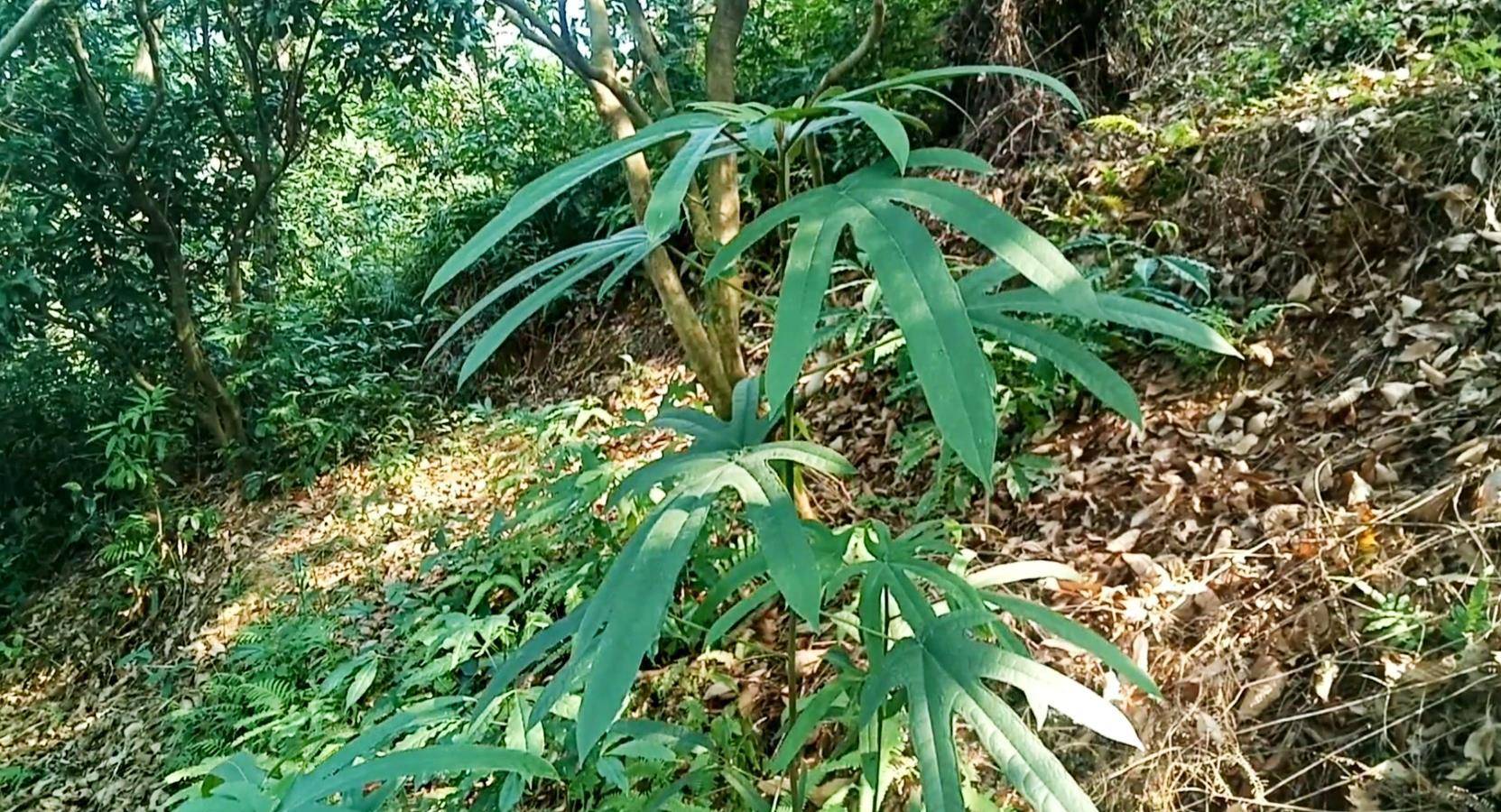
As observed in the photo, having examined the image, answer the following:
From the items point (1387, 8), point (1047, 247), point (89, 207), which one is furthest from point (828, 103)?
point (89, 207)

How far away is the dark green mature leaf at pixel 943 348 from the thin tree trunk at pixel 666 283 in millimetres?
1424

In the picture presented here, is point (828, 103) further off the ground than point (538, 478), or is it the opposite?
point (828, 103)

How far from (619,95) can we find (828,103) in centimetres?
133

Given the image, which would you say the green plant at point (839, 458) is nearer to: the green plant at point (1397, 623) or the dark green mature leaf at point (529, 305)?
the dark green mature leaf at point (529, 305)

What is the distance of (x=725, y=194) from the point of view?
6.79 feet

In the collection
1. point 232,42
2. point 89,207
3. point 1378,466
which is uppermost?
point 232,42

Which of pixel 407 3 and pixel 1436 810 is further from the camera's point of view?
pixel 407 3

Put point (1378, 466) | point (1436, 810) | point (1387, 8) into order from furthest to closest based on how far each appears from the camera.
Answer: point (1387, 8) → point (1378, 466) → point (1436, 810)

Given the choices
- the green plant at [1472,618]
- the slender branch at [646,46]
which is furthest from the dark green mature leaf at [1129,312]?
the slender branch at [646,46]

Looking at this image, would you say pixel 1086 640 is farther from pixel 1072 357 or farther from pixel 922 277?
pixel 922 277


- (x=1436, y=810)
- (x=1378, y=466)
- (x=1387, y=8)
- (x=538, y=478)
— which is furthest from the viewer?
(x=538, y=478)

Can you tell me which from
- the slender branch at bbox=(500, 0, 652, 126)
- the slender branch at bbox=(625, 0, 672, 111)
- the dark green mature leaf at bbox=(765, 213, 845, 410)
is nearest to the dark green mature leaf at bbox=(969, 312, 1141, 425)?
the dark green mature leaf at bbox=(765, 213, 845, 410)

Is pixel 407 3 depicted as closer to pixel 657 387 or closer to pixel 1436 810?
pixel 657 387

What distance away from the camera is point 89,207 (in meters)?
3.51
